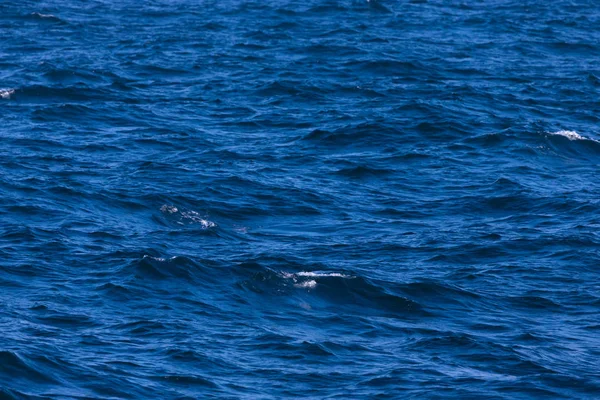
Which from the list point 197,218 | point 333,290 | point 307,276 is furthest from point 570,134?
point 333,290

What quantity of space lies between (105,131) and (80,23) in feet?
59.7

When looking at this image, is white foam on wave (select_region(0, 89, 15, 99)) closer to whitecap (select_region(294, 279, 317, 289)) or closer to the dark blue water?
the dark blue water

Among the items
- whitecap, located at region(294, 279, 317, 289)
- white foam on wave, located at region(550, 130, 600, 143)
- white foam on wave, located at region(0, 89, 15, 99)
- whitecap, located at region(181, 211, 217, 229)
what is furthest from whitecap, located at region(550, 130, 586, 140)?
white foam on wave, located at region(0, 89, 15, 99)

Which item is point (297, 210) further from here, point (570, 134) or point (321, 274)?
point (570, 134)

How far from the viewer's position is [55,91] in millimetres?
45500

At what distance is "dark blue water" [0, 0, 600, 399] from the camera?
81.7 ft

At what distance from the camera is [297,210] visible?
3478 centimetres

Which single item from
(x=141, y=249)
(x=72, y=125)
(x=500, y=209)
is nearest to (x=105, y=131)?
(x=72, y=125)

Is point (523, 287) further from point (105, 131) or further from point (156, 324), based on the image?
point (105, 131)

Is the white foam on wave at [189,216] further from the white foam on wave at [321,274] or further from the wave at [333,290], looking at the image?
the white foam on wave at [321,274]

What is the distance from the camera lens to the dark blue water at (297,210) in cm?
2489

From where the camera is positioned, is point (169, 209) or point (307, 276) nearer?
point (307, 276)

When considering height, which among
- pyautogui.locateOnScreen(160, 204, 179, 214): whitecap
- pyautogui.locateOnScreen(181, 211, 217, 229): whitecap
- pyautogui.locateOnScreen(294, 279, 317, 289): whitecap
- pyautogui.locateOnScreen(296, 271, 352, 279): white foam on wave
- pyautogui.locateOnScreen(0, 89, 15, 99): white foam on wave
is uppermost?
pyautogui.locateOnScreen(296, 271, 352, 279): white foam on wave

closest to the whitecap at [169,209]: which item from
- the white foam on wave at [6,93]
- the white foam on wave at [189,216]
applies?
the white foam on wave at [189,216]
